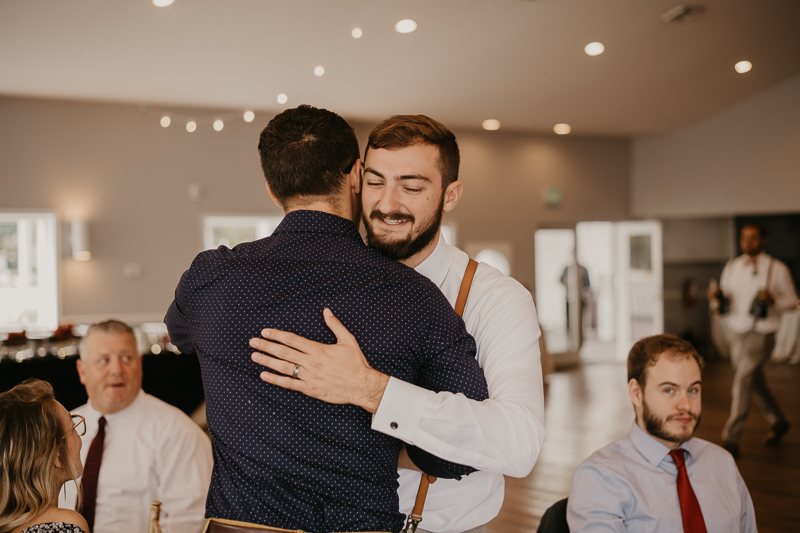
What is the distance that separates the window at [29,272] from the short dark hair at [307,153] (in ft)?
22.9

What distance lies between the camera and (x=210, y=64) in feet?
20.5

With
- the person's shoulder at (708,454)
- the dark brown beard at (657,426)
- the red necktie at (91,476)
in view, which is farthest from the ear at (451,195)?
the red necktie at (91,476)

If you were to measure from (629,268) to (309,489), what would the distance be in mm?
10324

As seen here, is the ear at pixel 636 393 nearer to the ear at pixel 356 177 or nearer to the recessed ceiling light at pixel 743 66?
the ear at pixel 356 177

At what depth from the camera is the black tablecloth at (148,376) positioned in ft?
14.3

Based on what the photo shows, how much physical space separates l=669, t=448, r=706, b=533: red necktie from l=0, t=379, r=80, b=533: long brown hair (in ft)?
5.79

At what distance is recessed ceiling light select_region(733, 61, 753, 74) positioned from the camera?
25.5 feet

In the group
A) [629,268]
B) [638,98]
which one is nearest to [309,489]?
[638,98]

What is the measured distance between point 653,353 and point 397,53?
495cm

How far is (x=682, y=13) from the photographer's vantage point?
6113 millimetres

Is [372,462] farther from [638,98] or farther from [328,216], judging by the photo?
[638,98]

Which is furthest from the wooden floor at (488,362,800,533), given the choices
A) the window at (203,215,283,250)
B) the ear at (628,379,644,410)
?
the window at (203,215,283,250)

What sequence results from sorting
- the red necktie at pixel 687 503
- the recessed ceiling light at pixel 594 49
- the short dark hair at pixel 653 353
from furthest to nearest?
Answer: 1. the recessed ceiling light at pixel 594 49
2. the short dark hair at pixel 653 353
3. the red necktie at pixel 687 503

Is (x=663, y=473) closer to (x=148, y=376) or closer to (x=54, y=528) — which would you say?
(x=54, y=528)
